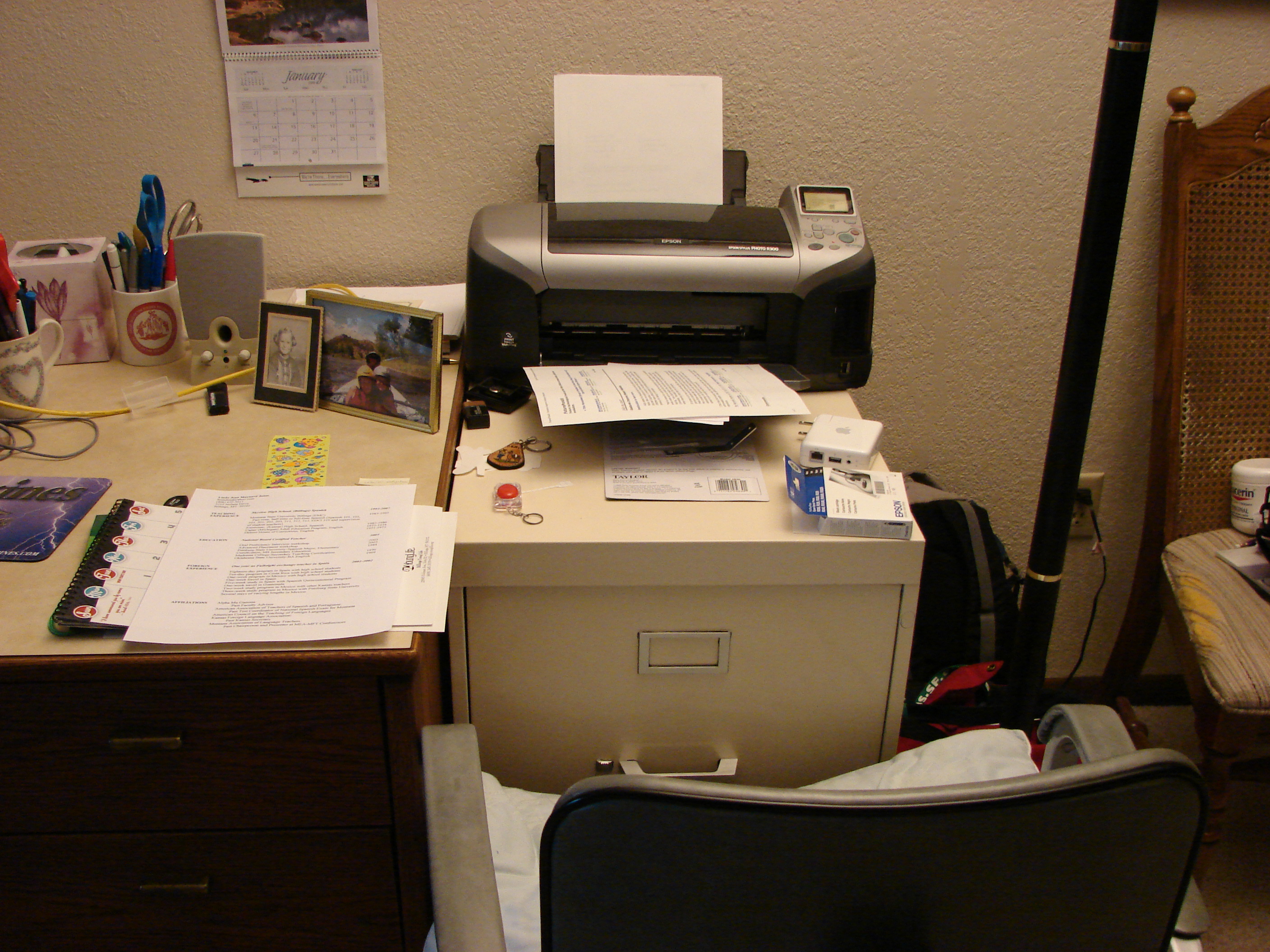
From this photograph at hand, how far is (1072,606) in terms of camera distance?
1.69 m

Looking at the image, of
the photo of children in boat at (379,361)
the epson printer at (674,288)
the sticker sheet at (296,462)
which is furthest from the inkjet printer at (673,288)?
the sticker sheet at (296,462)

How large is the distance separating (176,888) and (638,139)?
39.1 inches

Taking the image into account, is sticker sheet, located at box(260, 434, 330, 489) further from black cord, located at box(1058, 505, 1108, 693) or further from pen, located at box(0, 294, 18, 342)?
black cord, located at box(1058, 505, 1108, 693)

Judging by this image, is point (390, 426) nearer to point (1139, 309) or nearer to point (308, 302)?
point (308, 302)

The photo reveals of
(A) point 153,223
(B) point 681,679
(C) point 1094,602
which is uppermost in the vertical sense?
(A) point 153,223

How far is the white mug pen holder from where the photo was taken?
115 cm

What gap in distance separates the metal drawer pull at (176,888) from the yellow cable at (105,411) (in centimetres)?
52

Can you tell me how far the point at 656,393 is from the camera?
986mm

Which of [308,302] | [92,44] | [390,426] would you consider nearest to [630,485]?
[390,426]

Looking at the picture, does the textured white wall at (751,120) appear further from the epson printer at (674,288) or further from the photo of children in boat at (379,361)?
the photo of children in boat at (379,361)

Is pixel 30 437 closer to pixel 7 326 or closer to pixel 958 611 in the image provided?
pixel 7 326

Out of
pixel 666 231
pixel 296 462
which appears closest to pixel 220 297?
pixel 296 462

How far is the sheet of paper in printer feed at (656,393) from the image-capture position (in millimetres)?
938

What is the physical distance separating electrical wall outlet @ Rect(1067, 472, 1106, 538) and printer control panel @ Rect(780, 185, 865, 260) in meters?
0.73
